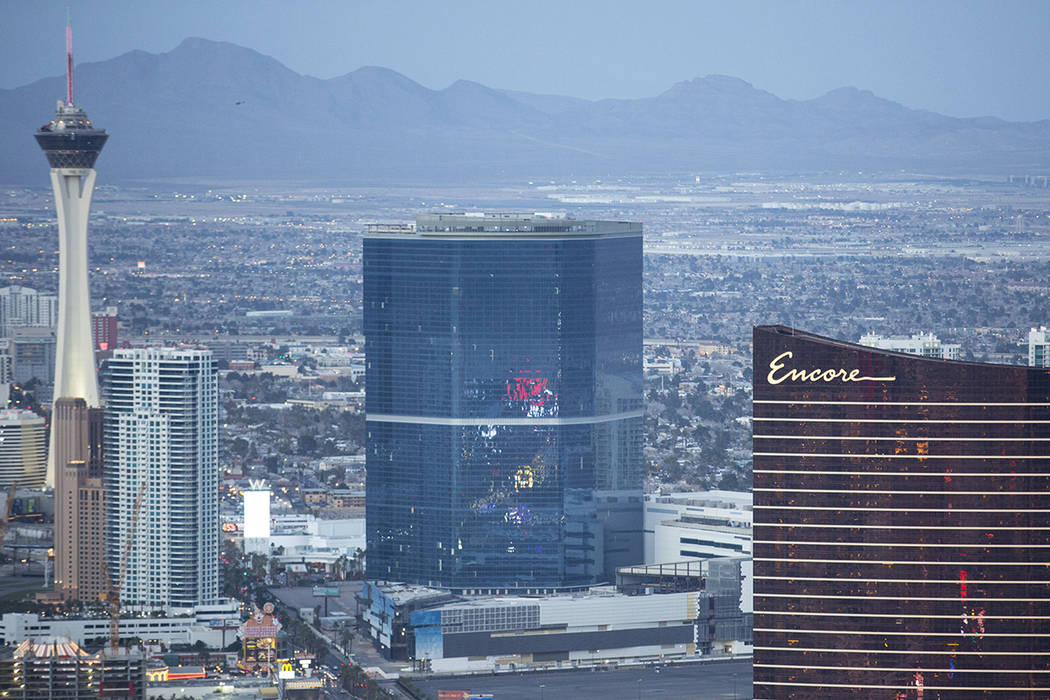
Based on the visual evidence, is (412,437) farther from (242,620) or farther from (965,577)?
(965,577)

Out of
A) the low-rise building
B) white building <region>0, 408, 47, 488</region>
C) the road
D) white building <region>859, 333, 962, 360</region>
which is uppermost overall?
white building <region>859, 333, 962, 360</region>

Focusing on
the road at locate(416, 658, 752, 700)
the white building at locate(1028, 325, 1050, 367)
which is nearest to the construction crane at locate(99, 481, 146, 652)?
the road at locate(416, 658, 752, 700)

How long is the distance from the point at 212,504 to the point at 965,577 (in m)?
41.1

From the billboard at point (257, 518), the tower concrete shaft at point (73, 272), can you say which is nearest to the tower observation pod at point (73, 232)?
the tower concrete shaft at point (73, 272)

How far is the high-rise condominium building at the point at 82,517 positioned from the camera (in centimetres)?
10638

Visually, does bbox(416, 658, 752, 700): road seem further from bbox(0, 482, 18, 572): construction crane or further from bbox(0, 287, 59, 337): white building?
bbox(0, 287, 59, 337): white building

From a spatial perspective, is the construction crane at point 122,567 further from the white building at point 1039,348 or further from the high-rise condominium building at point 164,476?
the white building at point 1039,348

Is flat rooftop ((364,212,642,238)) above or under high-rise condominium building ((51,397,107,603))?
above

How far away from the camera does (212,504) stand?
105812mm

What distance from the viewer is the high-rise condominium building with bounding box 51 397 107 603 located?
106m

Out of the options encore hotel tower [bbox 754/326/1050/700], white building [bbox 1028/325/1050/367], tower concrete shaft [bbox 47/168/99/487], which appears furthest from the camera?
tower concrete shaft [bbox 47/168/99/487]

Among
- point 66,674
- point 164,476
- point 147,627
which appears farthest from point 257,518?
point 66,674

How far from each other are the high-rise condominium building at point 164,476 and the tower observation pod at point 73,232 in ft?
82.2

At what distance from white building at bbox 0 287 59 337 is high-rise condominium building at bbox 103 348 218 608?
73.2 m
